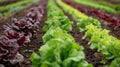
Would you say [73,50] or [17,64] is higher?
[73,50]

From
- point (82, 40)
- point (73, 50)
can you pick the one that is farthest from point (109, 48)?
point (82, 40)

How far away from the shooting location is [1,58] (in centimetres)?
631

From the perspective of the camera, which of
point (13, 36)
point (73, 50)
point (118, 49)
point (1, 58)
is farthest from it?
point (13, 36)

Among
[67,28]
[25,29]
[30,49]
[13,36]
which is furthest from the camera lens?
[67,28]

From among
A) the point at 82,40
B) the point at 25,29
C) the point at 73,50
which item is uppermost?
the point at 73,50

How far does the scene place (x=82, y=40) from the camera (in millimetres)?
10391

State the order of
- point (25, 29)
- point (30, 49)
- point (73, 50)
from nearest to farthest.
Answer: point (73, 50)
point (30, 49)
point (25, 29)

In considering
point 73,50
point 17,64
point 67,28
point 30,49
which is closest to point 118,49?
point 73,50

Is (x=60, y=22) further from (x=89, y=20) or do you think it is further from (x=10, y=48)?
(x=10, y=48)

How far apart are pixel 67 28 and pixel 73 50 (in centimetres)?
573

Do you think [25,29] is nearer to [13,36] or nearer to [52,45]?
[13,36]

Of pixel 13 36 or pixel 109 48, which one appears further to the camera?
pixel 13 36

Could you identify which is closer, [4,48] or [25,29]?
[4,48]

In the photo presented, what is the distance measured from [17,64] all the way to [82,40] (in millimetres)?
3967
